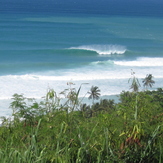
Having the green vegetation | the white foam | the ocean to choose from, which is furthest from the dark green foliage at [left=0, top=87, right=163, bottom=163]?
the white foam

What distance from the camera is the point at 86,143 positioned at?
4.10 m

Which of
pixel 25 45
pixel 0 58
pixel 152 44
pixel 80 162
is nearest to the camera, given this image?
pixel 80 162

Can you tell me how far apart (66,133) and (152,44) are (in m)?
43.3

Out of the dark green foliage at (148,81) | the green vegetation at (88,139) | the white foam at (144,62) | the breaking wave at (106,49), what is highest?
the breaking wave at (106,49)

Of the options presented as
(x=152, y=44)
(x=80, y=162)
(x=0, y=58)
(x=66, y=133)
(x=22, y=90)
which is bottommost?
(x=80, y=162)

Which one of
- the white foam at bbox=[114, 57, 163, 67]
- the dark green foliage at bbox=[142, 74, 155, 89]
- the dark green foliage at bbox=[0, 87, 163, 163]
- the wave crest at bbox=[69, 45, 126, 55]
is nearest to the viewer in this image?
the dark green foliage at bbox=[0, 87, 163, 163]

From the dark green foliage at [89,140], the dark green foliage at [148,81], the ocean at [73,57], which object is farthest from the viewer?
the ocean at [73,57]

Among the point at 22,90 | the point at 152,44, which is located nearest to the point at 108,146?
the point at 22,90

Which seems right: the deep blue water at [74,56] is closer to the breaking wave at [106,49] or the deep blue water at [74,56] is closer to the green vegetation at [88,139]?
the breaking wave at [106,49]

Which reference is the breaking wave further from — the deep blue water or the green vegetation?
the green vegetation

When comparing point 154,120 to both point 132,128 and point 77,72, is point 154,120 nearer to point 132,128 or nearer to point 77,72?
point 132,128

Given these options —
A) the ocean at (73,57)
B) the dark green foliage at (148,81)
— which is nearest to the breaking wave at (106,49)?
the ocean at (73,57)

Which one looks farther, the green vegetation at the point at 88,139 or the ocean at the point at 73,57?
the ocean at the point at 73,57

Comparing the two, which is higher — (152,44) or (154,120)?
(152,44)
